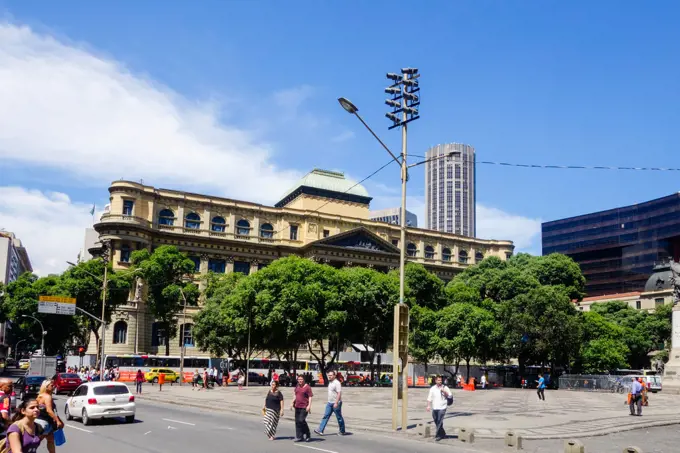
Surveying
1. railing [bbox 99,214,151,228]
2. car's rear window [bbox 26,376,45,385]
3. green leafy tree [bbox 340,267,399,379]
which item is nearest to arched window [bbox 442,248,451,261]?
green leafy tree [bbox 340,267,399,379]

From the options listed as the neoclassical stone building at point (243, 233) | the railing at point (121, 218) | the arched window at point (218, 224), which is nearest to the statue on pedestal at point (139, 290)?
the neoclassical stone building at point (243, 233)

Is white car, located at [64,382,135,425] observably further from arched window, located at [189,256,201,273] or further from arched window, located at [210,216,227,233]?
arched window, located at [210,216,227,233]

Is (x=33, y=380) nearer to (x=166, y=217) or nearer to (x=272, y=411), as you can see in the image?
(x=272, y=411)

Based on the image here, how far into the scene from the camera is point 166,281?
73.6 m

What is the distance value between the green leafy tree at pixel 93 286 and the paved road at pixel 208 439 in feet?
160

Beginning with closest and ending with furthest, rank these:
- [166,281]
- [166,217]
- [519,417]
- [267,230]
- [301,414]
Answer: [301,414], [519,417], [166,281], [166,217], [267,230]

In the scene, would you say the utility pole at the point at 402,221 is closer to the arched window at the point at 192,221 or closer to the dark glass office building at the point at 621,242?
the arched window at the point at 192,221

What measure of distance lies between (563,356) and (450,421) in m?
40.7

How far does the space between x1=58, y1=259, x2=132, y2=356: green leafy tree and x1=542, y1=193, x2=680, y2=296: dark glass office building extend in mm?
94400

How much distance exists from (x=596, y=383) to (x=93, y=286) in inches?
1976

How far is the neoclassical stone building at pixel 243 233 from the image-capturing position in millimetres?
80000

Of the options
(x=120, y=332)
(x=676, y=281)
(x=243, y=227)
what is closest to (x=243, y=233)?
(x=243, y=227)

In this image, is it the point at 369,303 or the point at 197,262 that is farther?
the point at 197,262

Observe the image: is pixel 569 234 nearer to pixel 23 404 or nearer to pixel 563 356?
pixel 563 356
